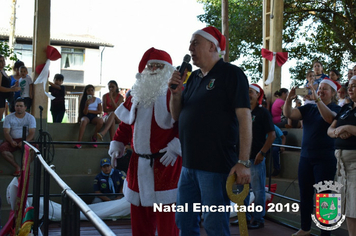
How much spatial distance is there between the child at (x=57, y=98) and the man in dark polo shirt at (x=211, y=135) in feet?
21.4

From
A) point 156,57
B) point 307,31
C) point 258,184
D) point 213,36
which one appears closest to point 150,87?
point 156,57

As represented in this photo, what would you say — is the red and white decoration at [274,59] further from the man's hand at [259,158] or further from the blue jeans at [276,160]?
the man's hand at [259,158]

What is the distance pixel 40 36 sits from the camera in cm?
834

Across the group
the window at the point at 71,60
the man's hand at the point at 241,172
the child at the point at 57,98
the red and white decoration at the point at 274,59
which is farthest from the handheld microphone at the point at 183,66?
the window at the point at 71,60

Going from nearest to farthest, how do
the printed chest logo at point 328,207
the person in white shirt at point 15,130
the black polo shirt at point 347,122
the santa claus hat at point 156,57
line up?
the santa claus hat at point 156,57 < the black polo shirt at point 347,122 < the printed chest logo at point 328,207 < the person in white shirt at point 15,130

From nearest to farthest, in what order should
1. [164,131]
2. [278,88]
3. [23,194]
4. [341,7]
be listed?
[164,131], [23,194], [278,88], [341,7]

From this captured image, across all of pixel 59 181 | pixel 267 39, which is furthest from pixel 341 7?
pixel 59 181

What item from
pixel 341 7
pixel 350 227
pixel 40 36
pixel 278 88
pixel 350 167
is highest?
pixel 341 7

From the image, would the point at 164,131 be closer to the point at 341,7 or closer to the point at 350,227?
the point at 350,227

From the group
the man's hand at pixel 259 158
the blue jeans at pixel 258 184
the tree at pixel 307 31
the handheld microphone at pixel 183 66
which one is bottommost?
the blue jeans at pixel 258 184

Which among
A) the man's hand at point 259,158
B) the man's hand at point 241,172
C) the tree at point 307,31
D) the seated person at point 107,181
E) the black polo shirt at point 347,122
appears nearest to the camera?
the man's hand at point 241,172

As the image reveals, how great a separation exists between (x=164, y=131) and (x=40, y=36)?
20.3ft

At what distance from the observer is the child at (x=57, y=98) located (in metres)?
8.66

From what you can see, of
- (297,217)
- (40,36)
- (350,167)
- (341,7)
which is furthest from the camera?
(341,7)
